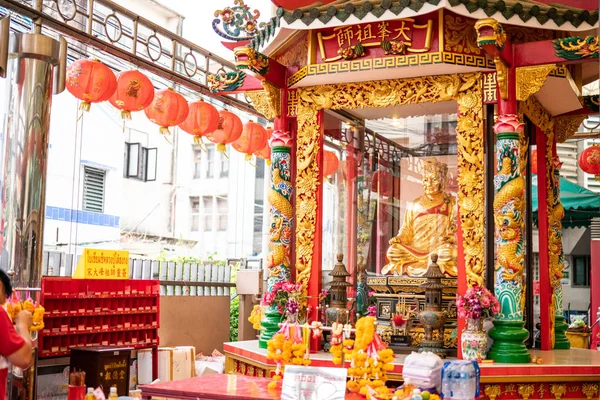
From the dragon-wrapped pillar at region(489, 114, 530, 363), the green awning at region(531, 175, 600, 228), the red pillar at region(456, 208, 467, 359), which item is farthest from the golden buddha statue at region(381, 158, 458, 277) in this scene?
the green awning at region(531, 175, 600, 228)

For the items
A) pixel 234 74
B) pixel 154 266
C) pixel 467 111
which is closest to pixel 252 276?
pixel 154 266

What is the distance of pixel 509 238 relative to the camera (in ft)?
22.8

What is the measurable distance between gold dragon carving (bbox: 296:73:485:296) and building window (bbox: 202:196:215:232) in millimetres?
9029

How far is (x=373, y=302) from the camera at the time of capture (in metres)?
8.00

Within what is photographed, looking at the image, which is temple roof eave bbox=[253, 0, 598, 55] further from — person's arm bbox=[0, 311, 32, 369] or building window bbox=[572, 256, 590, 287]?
building window bbox=[572, 256, 590, 287]

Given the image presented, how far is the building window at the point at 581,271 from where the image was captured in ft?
52.9

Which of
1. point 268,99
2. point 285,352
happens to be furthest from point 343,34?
point 285,352

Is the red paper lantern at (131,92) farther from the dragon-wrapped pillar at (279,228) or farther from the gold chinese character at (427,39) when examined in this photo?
the gold chinese character at (427,39)

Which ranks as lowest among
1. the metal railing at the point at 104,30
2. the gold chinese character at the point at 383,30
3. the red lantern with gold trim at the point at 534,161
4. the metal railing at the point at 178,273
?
the metal railing at the point at 178,273

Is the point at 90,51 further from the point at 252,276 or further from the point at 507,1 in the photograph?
Answer: the point at 507,1

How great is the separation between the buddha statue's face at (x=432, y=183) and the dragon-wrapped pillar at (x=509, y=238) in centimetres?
89

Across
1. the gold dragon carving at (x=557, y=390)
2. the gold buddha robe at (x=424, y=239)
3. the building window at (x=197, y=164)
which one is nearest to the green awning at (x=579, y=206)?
the gold buddha robe at (x=424, y=239)

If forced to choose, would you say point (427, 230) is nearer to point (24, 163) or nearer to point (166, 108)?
point (166, 108)

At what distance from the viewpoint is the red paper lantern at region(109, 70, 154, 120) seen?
8227mm
